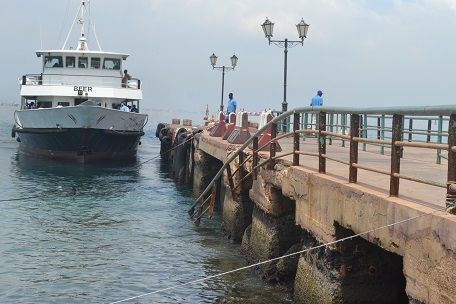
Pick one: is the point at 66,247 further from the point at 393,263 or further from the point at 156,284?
the point at 393,263

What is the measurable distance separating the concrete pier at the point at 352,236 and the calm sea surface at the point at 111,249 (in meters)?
0.88

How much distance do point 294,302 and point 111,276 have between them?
11.7 ft

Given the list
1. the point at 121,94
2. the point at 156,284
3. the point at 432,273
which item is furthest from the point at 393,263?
the point at 121,94

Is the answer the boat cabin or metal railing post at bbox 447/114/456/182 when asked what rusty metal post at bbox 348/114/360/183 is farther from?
the boat cabin

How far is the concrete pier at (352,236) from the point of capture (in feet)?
18.5

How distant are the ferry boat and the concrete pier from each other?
17758mm

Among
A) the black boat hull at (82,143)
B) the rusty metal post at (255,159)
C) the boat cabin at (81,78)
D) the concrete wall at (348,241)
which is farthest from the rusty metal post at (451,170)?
the boat cabin at (81,78)

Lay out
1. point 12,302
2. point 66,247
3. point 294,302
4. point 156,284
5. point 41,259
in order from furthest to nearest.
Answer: point 66,247 < point 41,259 < point 156,284 < point 12,302 < point 294,302

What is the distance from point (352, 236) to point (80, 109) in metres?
23.3

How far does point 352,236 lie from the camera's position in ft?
22.3

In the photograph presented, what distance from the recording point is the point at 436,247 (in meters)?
5.48

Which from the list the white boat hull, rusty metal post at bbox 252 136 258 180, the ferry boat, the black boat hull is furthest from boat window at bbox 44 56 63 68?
rusty metal post at bbox 252 136 258 180

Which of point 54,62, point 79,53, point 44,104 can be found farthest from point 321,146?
point 54,62

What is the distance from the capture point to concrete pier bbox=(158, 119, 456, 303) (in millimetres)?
5633
